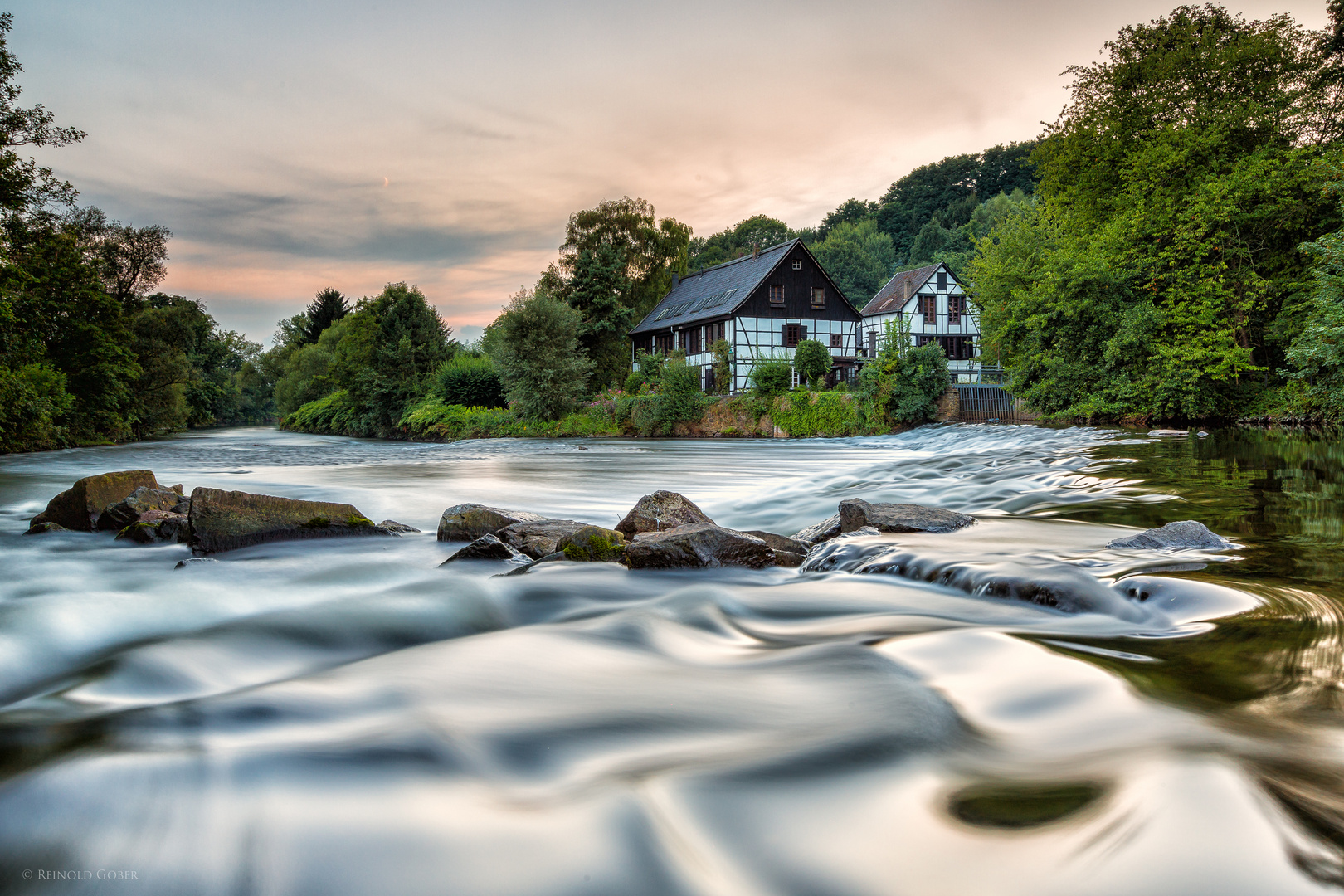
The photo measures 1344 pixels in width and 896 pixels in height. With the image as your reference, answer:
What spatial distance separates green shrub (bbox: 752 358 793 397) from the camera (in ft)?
111

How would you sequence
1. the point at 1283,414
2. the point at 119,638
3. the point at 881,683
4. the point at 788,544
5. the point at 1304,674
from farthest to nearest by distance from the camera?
the point at 1283,414 → the point at 788,544 → the point at 119,638 → the point at 881,683 → the point at 1304,674

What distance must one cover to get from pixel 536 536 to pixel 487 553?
493 mm

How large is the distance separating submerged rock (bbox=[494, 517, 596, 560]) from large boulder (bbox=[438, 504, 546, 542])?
1.11 feet

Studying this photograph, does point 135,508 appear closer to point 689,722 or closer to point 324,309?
point 689,722

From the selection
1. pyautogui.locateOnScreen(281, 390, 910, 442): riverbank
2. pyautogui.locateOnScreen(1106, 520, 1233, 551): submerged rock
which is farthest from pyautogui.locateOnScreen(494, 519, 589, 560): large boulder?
pyautogui.locateOnScreen(281, 390, 910, 442): riverbank

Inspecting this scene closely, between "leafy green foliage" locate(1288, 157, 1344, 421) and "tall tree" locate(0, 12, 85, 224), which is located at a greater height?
"tall tree" locate(0, 12, 85, 224)

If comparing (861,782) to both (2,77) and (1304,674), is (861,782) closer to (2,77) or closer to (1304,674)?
(1304,674)

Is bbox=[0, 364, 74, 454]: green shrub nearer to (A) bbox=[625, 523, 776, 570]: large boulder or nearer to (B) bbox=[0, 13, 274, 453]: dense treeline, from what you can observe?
(B) bbox=[0, 13, 274, 453]: dense treeline

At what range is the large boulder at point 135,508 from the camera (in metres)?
8.06

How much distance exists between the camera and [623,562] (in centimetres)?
612

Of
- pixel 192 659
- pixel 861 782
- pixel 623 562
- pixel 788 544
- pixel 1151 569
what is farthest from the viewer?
pixel 788 544

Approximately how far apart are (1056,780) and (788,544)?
4.35 meters

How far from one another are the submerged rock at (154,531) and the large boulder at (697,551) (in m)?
4.68

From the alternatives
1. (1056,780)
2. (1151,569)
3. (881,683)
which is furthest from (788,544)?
(1056,780)
